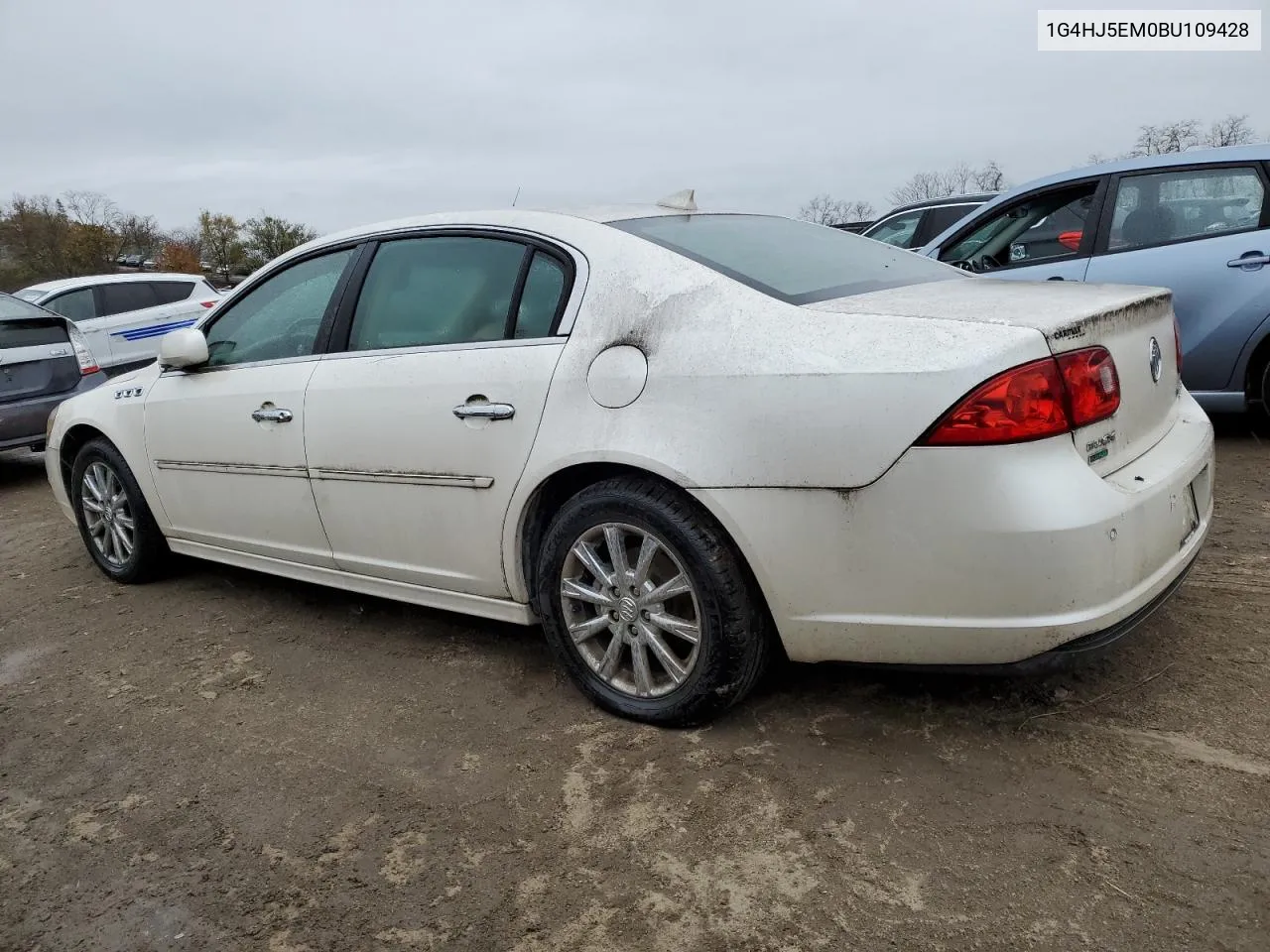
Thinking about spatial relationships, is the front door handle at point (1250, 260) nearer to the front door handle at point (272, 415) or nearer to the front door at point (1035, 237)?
the front door at point (1035, 237)

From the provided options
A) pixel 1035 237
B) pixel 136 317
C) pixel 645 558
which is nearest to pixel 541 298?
pixel 645 558

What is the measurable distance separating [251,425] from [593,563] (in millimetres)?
1640

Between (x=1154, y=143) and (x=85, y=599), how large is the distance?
37259 millimetres

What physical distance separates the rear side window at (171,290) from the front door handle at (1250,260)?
414 inches

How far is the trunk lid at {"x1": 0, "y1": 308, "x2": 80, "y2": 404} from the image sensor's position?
24.3 feet

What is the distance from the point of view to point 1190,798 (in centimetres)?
227

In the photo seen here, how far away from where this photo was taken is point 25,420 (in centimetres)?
737

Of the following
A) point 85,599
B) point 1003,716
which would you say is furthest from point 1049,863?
point 85,599

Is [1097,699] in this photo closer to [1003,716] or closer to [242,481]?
[1003,716]

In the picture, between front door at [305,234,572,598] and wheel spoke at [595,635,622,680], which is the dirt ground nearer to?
wheel spoke at [595,635,622,680]

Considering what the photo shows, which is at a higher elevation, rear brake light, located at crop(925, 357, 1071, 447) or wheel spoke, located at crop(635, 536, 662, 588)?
rear brake light, located at crop(925, 357, 1071, 447)

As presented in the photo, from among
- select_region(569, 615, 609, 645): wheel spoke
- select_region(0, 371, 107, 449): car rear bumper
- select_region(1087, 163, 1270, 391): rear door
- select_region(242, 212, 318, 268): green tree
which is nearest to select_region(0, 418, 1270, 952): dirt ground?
select_region(569, 615, 609, 645): wheel spoke

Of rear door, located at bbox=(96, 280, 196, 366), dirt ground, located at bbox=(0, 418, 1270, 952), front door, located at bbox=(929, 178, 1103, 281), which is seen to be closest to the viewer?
dirt ground, located at bbox=(0, 418, 1270, 952)

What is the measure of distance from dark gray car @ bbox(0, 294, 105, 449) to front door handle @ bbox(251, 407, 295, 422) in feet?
15.8
